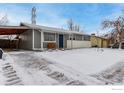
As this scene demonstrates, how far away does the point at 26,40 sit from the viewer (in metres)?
10.6

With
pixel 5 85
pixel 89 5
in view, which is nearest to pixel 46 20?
pixel 89 5

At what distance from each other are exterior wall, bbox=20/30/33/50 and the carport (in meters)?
0.27

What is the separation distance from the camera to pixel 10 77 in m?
4.25

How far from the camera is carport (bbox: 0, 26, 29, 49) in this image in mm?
8672

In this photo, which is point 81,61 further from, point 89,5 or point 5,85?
point 5,85

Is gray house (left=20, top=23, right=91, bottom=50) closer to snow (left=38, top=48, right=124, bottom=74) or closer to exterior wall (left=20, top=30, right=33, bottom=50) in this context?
exterior wall (left=20, top=30, right=33, bottom=50)

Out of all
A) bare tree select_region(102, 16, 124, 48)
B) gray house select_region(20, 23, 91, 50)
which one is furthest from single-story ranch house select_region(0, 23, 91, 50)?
bare tree select_region(102, 16, 124, 48)

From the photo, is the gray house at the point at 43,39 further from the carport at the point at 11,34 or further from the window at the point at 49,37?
the carport at the point at 11,34

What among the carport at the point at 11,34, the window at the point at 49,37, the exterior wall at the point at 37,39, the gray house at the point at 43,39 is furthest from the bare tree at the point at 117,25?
the window at the point at 49,37

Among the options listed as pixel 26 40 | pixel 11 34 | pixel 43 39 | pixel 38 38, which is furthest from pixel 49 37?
pixel 11 34

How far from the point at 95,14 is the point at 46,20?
49.1 inches

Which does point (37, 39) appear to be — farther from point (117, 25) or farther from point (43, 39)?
point (117, 25)

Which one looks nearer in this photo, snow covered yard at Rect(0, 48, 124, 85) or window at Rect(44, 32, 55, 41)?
snow covered yard at Rect(0, 48, 124, 85)

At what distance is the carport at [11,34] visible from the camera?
28.5ft
